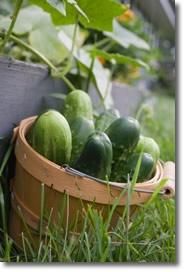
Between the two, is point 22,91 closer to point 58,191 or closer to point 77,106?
point 77,106

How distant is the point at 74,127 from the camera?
2.39 feet

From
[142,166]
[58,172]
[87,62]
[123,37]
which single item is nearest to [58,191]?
[58,172]

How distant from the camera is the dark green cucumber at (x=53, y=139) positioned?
0.69 metres

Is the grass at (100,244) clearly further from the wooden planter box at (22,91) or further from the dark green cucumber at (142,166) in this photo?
the wooden planter box at (22,91)

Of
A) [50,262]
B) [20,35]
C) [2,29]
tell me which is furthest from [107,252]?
[20,35]

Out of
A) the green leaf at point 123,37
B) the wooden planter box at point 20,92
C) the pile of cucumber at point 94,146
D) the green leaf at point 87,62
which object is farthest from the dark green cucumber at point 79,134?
the green leaf at point 123,37

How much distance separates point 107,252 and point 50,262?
8 cm

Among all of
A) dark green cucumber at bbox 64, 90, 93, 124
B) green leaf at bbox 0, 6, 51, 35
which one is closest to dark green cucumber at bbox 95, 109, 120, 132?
dark green cucumber at bbox 64, 90, 93, 124

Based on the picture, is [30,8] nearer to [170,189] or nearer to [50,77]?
[50,77]

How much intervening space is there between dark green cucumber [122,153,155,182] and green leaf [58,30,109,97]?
0.28 metres

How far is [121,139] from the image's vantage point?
713 mm

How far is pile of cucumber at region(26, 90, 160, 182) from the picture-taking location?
2.17 feet

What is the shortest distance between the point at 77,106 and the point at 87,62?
20cm

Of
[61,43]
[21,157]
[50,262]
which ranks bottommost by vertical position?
[50,262]
